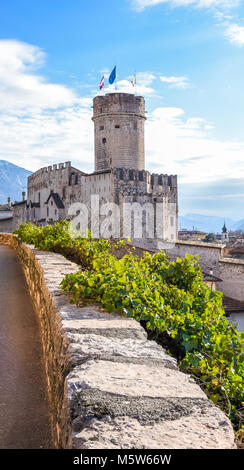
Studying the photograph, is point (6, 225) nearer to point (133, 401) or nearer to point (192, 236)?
point (192, 236)

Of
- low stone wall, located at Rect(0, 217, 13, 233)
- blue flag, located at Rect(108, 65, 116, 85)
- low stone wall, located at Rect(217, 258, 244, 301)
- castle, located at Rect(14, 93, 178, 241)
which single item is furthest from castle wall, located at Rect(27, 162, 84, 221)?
low stone wall, located at Rect(217, 258, 244, 301)

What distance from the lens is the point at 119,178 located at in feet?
126

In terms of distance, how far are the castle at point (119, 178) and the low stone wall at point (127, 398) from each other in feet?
116

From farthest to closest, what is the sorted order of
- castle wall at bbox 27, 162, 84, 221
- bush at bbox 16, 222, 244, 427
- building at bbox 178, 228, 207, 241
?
building at bbox 178, 228, 207, 241 → castle wall at bbox 27, 162, 84, 221 → bush at bbox 16, 222, 244, 427

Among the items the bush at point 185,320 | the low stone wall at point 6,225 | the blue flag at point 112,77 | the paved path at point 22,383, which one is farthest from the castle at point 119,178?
the bush at point 185,320

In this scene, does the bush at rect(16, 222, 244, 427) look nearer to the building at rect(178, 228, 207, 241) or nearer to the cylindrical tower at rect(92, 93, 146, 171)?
the cylindrical tower at rect(92, 93, 146, 171)

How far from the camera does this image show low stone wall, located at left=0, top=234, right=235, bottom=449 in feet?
5.51

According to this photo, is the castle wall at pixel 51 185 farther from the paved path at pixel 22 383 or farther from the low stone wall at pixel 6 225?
the paved path at pixel 22 383

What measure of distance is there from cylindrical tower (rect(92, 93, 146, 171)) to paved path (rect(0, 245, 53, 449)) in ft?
127

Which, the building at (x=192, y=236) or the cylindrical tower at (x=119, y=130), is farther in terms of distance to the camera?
the building at (x=192, y=236)

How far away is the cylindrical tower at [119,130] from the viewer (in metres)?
42.9

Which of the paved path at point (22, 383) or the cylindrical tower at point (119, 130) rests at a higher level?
the cylindrical tower at point (119, 130)
